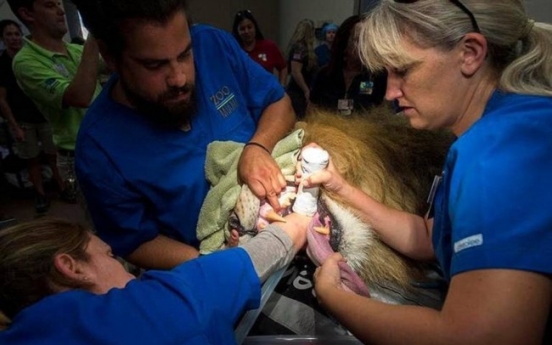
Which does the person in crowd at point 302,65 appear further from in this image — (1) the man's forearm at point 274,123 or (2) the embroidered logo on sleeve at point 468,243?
(2) the embroidered logo on sleeve at point 468,243

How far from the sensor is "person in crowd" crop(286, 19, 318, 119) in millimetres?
3255

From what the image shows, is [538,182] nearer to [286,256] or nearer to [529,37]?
[529,37]

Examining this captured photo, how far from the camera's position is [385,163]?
0.98 meters

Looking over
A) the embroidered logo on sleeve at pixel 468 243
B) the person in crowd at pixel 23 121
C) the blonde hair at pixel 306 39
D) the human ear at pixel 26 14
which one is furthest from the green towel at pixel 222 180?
the blonde hair at pixel 306 39

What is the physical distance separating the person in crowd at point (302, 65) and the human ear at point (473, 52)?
2492mm

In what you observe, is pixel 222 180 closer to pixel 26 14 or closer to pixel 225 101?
pixel 225 101

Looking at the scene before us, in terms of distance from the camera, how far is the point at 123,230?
0.92 m

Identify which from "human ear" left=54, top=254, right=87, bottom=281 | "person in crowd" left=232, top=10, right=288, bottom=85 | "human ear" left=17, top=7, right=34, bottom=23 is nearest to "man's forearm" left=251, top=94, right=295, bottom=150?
"human ear" left=54, top=254, right=87, bottom=281

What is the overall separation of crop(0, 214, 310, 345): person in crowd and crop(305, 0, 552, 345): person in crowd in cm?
14

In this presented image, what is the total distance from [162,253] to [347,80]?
174 centimetres

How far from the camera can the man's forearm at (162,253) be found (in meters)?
0.93

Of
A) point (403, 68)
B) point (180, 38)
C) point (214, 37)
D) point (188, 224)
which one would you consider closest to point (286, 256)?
point (188, 224)

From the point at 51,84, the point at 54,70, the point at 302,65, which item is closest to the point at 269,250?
the point at 51,84

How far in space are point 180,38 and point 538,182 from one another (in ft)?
2.37
